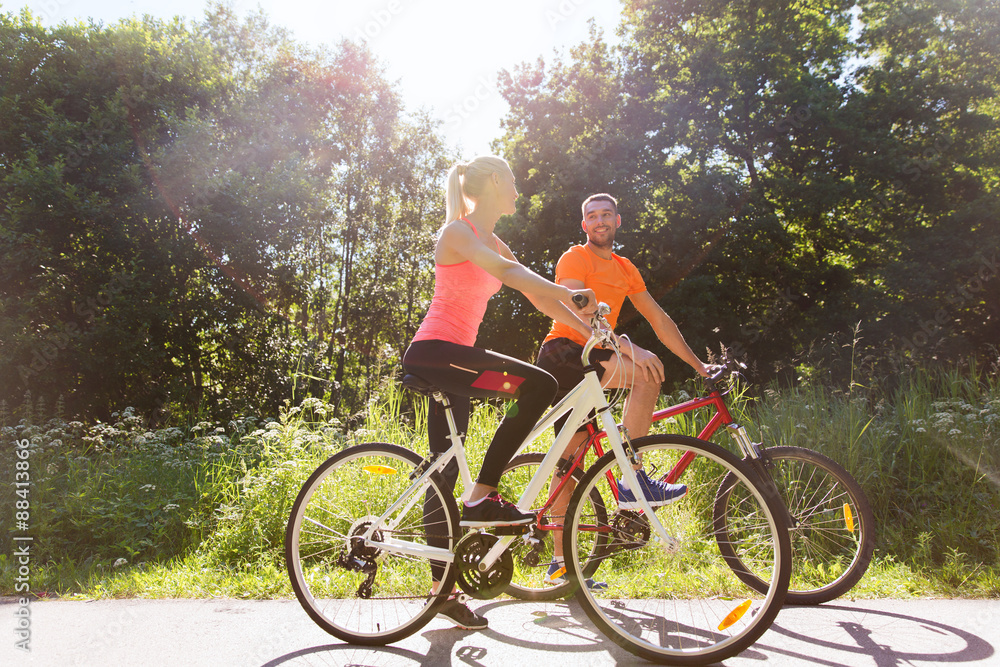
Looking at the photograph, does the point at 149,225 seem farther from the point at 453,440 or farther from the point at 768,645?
the point at 768,645

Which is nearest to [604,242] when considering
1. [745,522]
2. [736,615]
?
[745,522]

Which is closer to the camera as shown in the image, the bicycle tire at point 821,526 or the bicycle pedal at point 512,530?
the bicycle pedal at point 512,530

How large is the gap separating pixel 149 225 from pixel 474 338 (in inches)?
572

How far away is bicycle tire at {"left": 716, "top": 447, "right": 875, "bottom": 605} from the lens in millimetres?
3088

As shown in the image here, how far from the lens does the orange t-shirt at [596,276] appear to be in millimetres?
3441

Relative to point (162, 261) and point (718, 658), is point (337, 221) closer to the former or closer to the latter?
point (162, 261)

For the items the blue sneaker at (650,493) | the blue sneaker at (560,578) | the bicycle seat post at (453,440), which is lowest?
the blue sneaker at (560,578)

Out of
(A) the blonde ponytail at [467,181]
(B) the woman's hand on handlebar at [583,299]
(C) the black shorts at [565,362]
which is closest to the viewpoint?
(B) the woman's hand on handlebar at [583,299]

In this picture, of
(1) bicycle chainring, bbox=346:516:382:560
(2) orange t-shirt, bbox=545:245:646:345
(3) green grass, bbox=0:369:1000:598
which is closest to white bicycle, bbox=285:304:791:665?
(1) bicycle chainring, bbox=346:516:382:560

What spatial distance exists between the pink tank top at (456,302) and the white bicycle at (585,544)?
26 cm

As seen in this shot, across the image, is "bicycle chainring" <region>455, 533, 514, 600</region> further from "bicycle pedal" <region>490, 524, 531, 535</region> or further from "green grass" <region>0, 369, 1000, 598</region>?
"green grass" <region>0, 369, 1000, 598</region>

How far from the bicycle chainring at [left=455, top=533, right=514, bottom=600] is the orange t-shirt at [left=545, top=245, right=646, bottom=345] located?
118cm

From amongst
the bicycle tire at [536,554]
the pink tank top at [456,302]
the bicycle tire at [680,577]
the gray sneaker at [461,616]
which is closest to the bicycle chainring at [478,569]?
the bicycle tire at [536,554]

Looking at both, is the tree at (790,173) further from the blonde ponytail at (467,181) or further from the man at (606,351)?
the blonde ponytail at (467,181)
